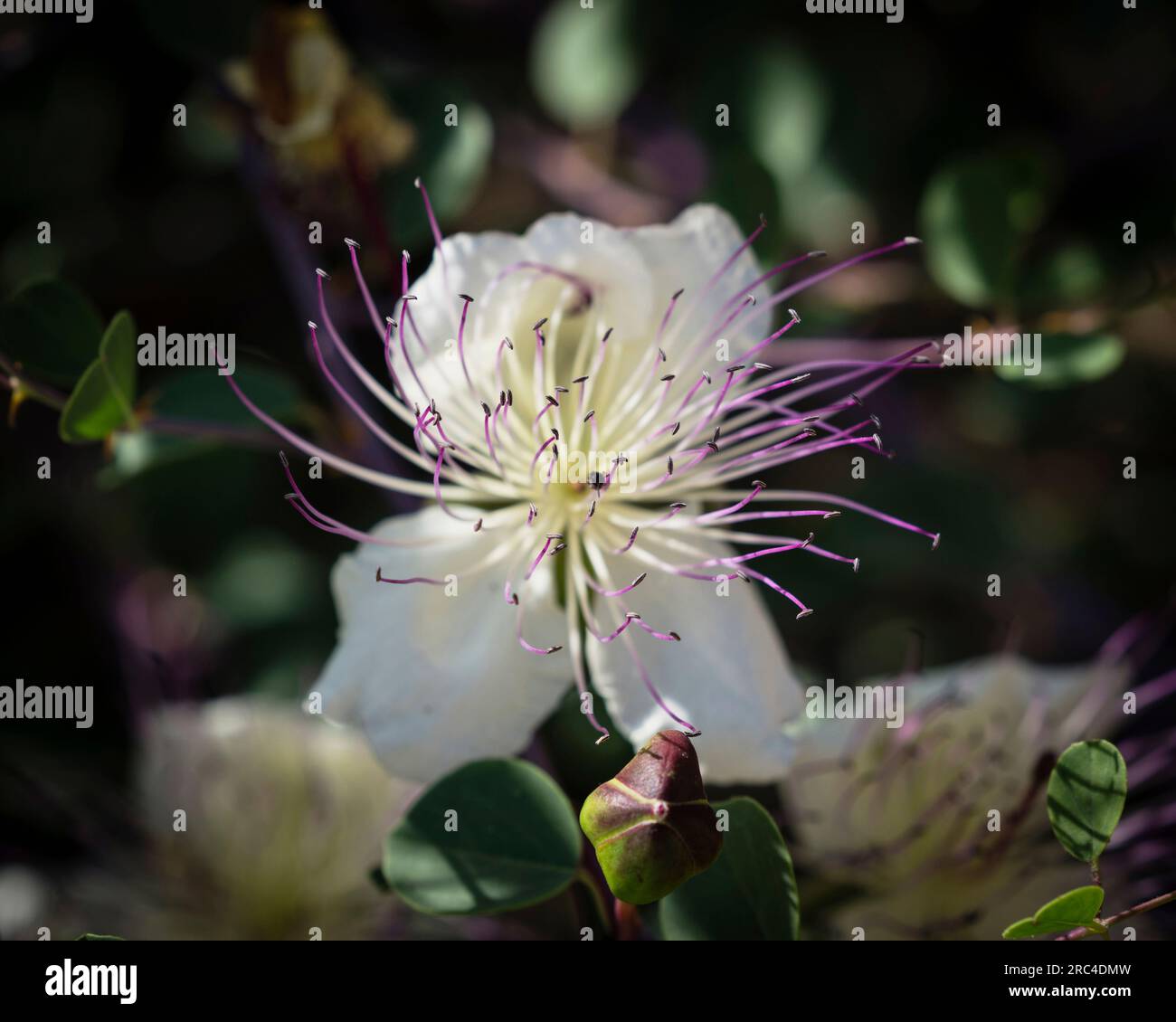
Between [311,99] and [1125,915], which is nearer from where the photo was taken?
[1125,915]

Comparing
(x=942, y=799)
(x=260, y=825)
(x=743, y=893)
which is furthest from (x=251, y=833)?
(x=942, y=799)

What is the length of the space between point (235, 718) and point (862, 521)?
40.0 inches

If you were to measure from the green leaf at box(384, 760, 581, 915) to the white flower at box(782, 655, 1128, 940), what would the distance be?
1.36ft

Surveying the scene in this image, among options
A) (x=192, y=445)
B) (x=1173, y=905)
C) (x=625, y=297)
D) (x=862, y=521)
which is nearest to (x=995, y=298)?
(x=862, y=521)

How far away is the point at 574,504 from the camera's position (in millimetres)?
1396

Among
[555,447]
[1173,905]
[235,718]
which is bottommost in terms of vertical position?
[1173,905]

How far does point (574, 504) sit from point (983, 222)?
72cm

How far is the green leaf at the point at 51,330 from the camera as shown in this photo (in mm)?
1366

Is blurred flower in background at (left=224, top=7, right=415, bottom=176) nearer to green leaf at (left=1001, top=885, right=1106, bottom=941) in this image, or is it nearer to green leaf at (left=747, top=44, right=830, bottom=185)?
green leaf at (left=747, top=44, right=830, bottom=185)

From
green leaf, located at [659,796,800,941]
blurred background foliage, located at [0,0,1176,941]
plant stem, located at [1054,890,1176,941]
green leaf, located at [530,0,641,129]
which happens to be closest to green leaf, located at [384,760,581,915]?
green leaf, located at [659,796,800,941]

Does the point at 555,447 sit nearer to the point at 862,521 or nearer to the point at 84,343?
the point at 84,343

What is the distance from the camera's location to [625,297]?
134 cm

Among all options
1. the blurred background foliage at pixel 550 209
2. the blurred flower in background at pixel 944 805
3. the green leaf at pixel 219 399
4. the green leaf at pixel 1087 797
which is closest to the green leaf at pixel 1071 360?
the blurred background foliage at pixel 550 209

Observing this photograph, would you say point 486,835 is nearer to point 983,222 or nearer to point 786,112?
point 983,222
